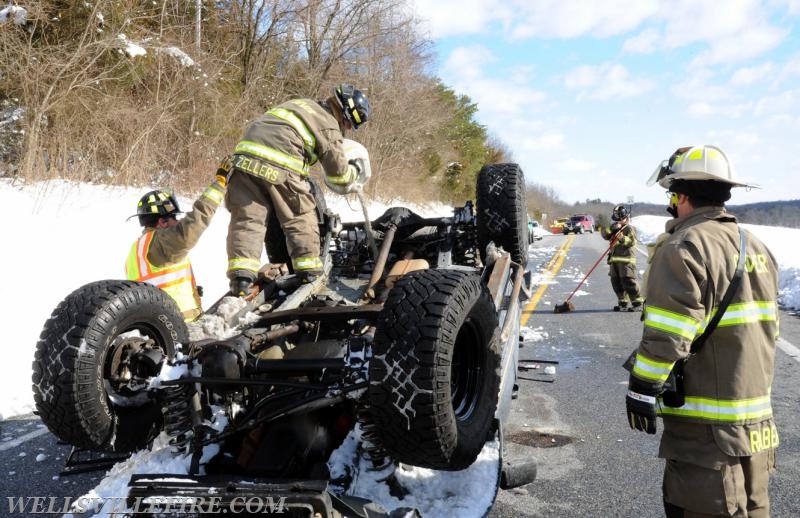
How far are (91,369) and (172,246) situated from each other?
209cm

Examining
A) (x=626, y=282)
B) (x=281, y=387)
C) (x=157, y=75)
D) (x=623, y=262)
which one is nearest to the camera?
(x=281, y=387)

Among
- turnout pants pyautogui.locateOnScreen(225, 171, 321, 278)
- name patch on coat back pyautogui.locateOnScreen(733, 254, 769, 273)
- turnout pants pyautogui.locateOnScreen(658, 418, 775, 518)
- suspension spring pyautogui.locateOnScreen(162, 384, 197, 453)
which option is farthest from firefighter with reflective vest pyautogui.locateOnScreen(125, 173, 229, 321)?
name patch on coat back pyautogui.locateOnScreen(733, 254, 769, 273)

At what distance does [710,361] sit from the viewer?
2.42 meters

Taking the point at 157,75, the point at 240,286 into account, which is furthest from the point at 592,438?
the point at 157,75

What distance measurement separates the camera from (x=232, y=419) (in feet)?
A: 9.77

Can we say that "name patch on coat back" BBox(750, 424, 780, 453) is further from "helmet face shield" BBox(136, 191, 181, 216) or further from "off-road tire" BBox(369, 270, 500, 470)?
"helmet face shield" BBox(136, 191, 181, 216)

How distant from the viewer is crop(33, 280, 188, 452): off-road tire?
2.78 m

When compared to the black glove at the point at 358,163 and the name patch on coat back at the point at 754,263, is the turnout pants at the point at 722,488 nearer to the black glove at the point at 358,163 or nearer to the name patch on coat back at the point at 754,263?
the name patch on coat back at the point at 754,263

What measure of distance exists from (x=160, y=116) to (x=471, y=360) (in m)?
11.4

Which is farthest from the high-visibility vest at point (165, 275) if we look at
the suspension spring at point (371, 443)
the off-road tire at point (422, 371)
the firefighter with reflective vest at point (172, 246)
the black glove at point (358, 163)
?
the off-road tire at point (422, 371)

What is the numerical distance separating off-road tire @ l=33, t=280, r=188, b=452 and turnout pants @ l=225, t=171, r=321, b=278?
1364mm

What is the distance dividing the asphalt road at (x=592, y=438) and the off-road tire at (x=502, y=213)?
133 centimetres

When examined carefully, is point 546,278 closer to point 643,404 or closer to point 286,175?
point 286,175

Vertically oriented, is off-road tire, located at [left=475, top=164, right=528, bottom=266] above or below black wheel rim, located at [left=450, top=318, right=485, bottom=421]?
above
